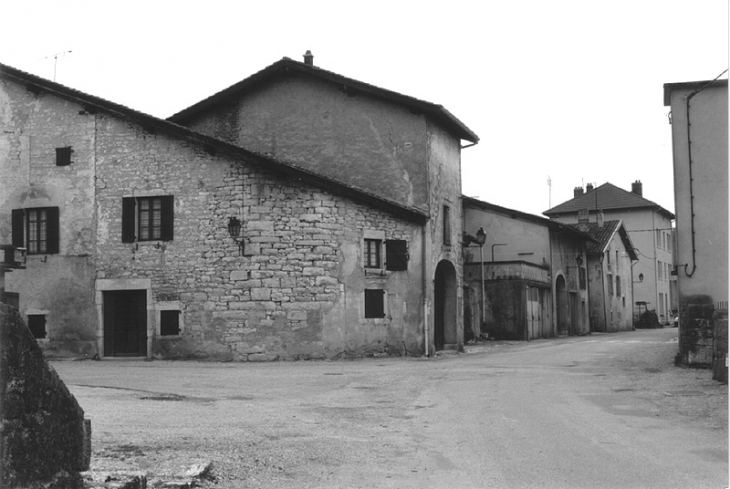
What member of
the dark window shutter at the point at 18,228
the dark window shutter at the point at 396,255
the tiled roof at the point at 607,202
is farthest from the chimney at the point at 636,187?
the dark window shutter at the point at 18,228

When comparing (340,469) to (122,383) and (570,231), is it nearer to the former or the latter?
(122,383)

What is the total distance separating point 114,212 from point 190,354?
14.6 ft

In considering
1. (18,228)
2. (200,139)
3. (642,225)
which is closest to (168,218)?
(200,139)

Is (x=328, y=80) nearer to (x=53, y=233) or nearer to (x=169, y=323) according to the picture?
(x=169, y=323)

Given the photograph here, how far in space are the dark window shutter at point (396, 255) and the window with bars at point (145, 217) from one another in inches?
240

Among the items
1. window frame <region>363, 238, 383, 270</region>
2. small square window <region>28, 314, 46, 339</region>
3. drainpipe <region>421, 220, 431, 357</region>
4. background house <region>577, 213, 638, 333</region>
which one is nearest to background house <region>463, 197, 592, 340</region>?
background house <region>577, 213, 638, 333</region>

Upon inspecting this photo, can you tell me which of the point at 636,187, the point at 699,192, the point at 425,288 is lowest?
the point at 425,288

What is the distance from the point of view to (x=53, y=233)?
76.9 feet

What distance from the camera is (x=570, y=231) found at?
42.0 metres

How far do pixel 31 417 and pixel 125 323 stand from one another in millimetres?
19955

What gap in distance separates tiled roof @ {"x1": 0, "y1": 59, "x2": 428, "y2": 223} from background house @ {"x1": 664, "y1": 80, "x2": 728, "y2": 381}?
28.4 feet

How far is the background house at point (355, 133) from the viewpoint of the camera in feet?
85.4

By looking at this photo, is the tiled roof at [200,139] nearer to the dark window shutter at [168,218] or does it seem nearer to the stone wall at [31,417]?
the dark window shutter at [168,218]

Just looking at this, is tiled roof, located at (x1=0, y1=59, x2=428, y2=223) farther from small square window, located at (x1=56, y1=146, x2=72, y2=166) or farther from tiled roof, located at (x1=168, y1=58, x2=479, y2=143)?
tiled roof, located at (x1=168, y1=58, x2=479, y2=143)
